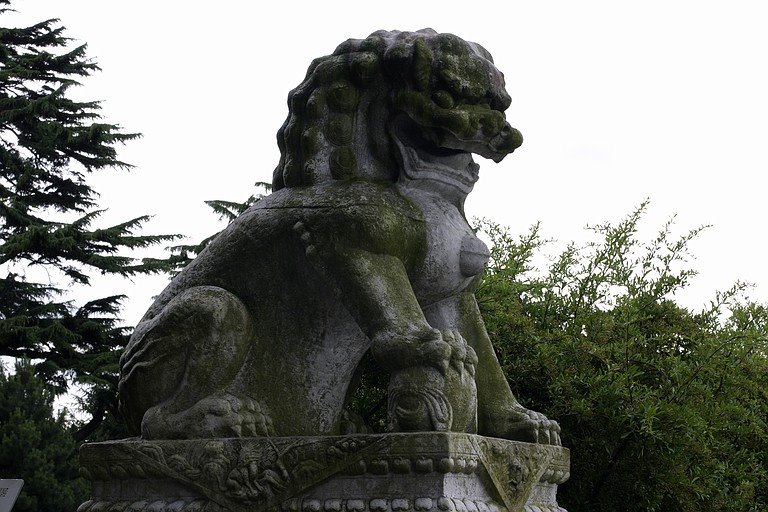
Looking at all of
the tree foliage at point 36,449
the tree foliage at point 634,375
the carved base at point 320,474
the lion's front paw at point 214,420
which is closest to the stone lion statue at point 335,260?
the lion's front paw at point 214,420

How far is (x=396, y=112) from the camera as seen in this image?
13.4 ft

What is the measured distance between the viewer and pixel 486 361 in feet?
14.1

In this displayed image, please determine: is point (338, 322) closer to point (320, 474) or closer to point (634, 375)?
point (320, 474)

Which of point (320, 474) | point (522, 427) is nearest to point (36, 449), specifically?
point (522, 427)

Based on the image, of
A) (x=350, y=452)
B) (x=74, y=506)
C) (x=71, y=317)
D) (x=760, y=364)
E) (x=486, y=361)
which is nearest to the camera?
(x=350, y=452)

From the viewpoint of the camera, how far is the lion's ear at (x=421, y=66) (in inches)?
157

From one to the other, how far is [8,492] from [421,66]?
495 centimetres

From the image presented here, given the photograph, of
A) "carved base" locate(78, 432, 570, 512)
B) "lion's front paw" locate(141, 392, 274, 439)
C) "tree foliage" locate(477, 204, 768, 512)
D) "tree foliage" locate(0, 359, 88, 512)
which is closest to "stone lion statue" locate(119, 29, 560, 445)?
"lion's front paw" locate(141, 392, 274, 439)

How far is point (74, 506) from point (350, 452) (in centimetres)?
1067

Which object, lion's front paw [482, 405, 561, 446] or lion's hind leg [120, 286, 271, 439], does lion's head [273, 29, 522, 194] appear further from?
lion's front paw [482, 405, 561, 446]

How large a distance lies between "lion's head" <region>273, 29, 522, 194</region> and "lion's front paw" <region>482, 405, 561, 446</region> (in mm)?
918

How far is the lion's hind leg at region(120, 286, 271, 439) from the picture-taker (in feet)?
12.5

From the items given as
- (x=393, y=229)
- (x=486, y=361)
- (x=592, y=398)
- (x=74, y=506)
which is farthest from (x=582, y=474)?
(x=74, y=506)

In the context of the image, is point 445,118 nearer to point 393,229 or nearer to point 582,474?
point 393,229
